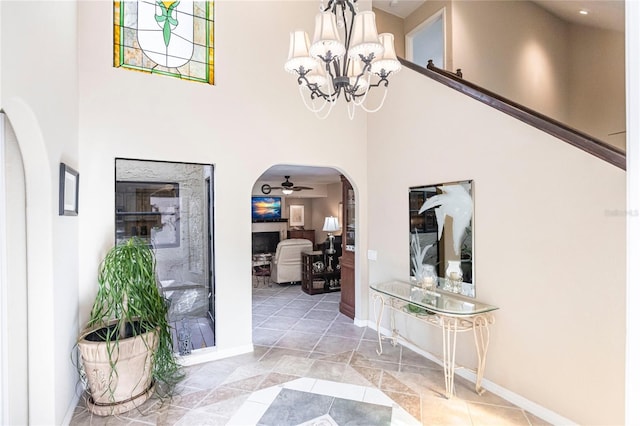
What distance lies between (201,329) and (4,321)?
1.88m

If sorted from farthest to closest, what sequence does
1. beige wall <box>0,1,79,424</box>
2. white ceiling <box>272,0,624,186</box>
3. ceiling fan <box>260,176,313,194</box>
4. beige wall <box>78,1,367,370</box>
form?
ceiling fan <box>260,176,313,194</box>, white ceiling <box>272,0,624,186</box>, beige wall <box>78,1,367,370</box>, beige wall <box>0,1,79,424</box>

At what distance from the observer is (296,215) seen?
11.0m

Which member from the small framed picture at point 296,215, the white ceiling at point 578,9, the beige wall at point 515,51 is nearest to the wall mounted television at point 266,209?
the small framed picture at point 296,215

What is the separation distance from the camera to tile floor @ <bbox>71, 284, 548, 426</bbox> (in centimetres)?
245

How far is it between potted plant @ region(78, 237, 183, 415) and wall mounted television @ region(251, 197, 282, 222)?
7.50 metres

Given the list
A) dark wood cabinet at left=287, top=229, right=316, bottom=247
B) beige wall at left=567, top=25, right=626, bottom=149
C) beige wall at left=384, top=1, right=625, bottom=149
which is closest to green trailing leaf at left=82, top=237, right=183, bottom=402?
beige wall at left=384, top=1, right=625, bottom=149

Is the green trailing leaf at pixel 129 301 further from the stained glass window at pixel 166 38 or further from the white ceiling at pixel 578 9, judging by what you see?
the white ceiling at pixel 578 9

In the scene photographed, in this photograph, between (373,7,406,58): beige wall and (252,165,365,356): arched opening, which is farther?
(373,7,406,58): beige wall

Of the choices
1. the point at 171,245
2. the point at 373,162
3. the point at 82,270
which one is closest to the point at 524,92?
the point at 373,162

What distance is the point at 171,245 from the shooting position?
3.37m

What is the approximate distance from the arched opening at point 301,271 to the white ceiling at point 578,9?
2832 millimetres

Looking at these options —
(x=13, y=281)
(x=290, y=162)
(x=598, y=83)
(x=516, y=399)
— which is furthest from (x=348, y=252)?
(x=598, y=83)

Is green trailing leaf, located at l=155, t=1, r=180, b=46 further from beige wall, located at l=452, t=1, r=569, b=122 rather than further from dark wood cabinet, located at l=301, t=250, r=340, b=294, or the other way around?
dark wood cabinet, located at l=301, t=250, r=340, b=294

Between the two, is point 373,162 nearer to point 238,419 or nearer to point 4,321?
point 238,419
